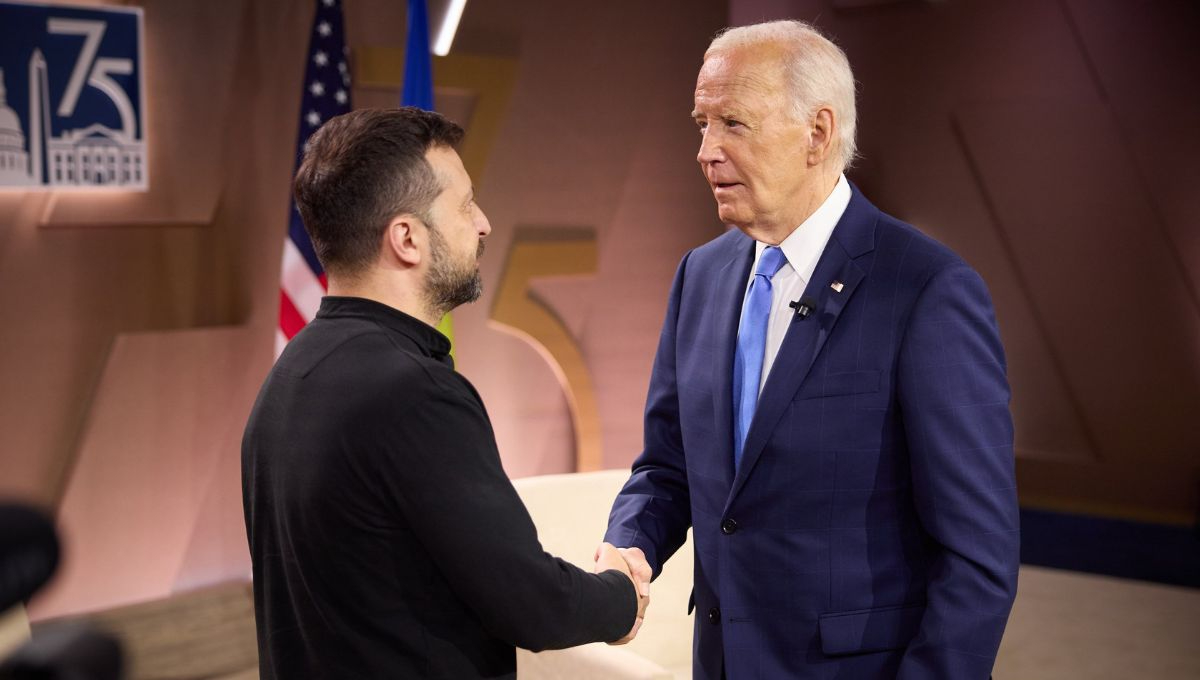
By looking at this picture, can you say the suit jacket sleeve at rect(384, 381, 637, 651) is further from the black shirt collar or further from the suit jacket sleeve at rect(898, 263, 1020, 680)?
the suit jacket sleeve at rect(898, 263, 1020, 680)

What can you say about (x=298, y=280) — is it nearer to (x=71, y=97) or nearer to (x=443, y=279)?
(x=71, y=97)

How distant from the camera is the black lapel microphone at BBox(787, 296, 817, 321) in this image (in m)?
→ 1.74

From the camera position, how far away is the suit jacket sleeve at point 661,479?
205 centimetres

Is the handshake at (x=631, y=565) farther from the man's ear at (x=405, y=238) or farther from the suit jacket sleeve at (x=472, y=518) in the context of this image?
the man's ear at (x=405, y=238)

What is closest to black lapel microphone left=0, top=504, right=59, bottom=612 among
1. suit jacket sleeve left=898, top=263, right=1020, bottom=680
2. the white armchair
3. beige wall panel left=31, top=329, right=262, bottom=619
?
suit jacket sleeve left=898, top=263, right=1020, bottom=680

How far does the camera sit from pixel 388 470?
55.0 inches

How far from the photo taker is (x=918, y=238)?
1.74 metres

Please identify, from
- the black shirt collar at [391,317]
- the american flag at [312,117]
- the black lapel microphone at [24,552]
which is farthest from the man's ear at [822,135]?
the american flag at [312,117]

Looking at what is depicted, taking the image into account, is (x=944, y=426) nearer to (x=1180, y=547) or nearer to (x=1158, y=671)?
(x=1158, y=671)

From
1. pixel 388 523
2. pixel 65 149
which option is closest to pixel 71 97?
pixel 65 149

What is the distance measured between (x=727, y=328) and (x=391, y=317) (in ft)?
1.92

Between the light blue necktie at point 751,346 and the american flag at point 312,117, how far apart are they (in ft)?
8.77

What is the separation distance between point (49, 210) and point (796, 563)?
11.0ft

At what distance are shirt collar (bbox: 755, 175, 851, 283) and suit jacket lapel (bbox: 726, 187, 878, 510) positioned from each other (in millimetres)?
45
